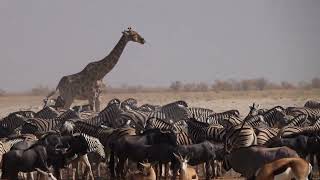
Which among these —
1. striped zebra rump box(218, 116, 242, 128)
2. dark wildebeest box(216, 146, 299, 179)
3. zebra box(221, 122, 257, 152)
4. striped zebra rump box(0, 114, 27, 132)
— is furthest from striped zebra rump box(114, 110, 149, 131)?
dark wildebeest box(216, 146, 299, 179)

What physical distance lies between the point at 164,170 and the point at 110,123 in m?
4.18

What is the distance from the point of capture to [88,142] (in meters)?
16.6

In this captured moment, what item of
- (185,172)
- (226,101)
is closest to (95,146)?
(185,172)

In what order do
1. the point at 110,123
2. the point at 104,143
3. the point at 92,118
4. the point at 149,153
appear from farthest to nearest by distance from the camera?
→ the point at 92,118 → the point at 110,123 → the point at 104,143 → the point at 149,153

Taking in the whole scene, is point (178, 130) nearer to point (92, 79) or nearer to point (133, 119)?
point (133, 119)

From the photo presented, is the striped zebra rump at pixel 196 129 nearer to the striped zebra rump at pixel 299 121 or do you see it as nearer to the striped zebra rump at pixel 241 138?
the striped zebra rump at pixel 241 138

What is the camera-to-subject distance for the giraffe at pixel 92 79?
2834cm

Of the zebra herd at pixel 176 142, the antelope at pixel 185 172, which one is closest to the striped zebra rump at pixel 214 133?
the zebra herd at pixel 176 142

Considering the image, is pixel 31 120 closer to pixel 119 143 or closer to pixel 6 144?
pixel 6 144

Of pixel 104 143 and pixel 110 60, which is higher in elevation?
pixel 110 60

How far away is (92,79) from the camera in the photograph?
28.4 meters

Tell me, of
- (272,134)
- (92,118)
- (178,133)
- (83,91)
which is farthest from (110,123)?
(83,91)

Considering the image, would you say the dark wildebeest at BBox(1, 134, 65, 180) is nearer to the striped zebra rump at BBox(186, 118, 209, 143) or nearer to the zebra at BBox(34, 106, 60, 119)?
the striped zebra rump at BBox(186, 118, 209, 143)

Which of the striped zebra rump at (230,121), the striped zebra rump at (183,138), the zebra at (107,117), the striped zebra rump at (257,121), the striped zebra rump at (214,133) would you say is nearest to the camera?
the striped zebra rump at (183,138)
